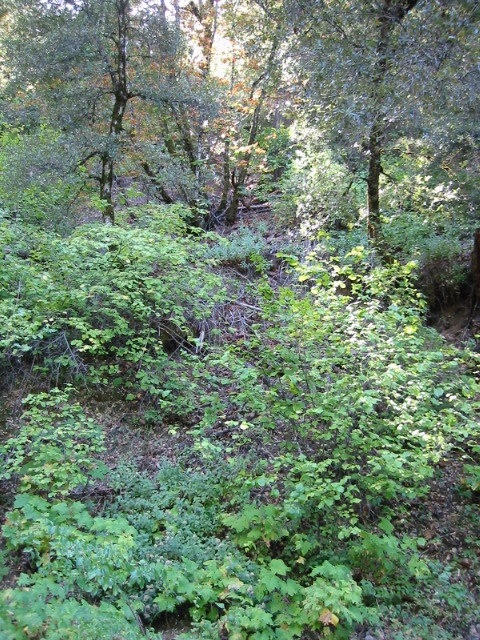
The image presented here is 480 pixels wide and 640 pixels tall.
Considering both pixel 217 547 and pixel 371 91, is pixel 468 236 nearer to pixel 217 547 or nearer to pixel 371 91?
pixel 371 91

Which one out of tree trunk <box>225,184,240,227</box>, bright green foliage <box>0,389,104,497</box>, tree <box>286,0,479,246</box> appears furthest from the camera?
tree trunk <box>225,184,240,227</box>

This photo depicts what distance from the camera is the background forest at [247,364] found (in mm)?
3559

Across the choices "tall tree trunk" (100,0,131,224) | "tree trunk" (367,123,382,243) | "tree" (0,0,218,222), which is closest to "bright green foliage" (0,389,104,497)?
"tree" (0,0,218,222)

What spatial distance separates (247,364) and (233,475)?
4.05 ft

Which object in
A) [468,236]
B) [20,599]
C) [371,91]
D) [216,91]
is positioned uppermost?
[216,91]

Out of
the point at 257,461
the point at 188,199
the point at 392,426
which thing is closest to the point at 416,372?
the point at 392,426

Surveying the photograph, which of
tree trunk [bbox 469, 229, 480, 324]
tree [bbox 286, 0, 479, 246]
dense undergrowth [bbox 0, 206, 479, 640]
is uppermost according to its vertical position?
tree [bbox 286, 0, 479, 246]

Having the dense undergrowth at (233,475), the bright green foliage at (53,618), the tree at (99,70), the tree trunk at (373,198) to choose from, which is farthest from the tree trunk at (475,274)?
the bright green foliage at (53,618)

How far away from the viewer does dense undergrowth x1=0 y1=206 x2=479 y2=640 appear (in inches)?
132

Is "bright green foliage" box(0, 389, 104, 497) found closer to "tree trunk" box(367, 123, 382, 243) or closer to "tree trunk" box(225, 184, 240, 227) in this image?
"tree trunk" box(367, 123, 382, 243)

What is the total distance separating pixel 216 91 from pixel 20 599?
9928mm

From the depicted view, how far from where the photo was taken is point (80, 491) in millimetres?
4570

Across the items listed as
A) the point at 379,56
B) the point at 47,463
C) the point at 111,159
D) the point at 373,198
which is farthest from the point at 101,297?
the point at 373,198

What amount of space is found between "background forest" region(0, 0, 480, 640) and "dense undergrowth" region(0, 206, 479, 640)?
0.09 ft
